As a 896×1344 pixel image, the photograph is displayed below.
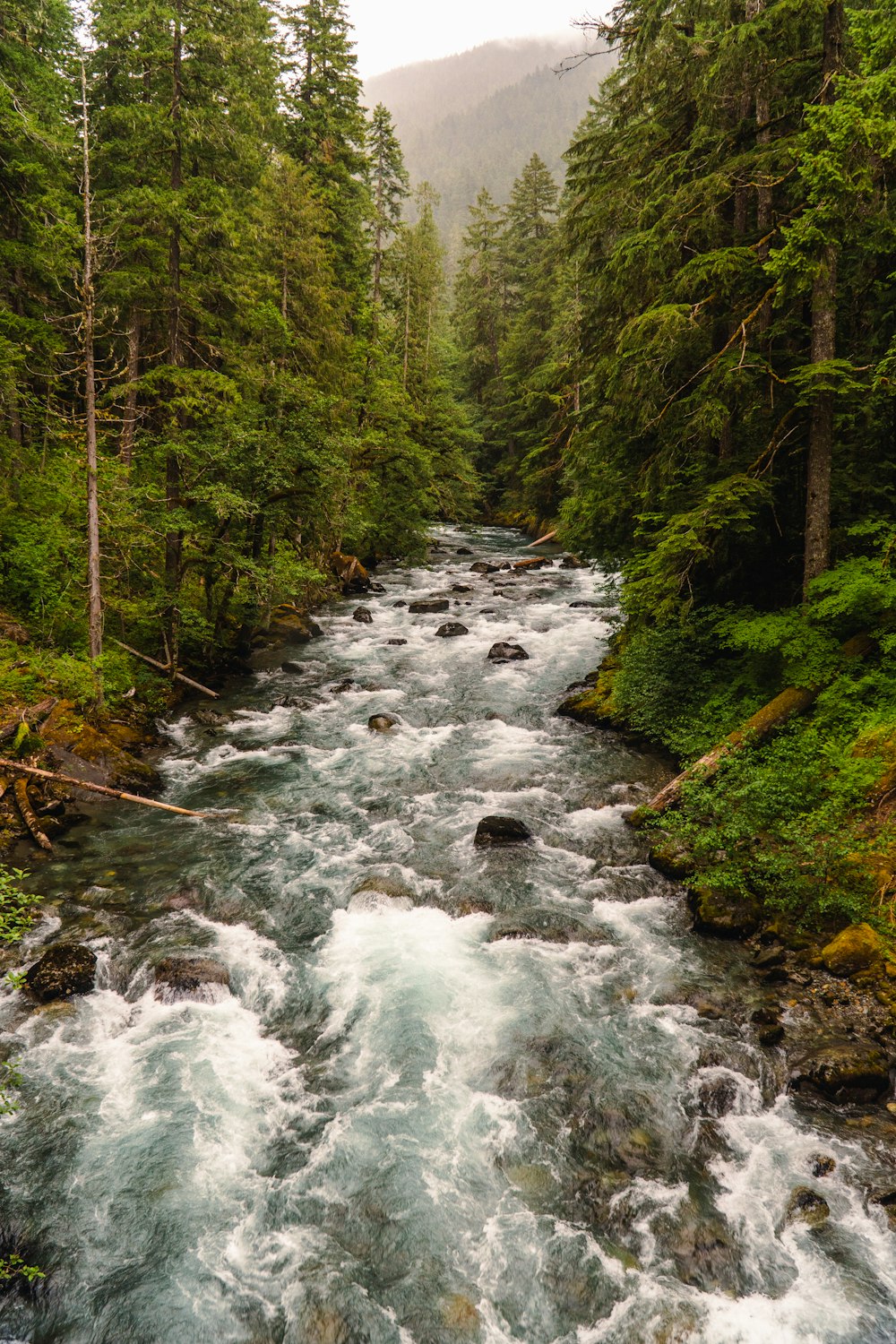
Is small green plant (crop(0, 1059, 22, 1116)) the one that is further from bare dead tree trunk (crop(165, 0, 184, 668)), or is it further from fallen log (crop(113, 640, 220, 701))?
bare dead tree trunk (crop(165, 0, 184, 668))

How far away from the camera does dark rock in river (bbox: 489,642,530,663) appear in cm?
2052

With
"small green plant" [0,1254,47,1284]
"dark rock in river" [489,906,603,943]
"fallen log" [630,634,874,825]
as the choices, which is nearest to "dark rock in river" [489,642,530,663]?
"fallen log" [630,634,874,825]

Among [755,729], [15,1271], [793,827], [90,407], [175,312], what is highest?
[175,312]

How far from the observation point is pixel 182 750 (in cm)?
1479

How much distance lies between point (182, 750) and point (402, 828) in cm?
575

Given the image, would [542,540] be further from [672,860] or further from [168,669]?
[672,860]

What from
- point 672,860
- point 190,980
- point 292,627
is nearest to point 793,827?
Answer: point 672,860

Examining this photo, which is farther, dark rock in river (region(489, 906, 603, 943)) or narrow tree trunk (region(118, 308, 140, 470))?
narrow tree trunk (region(118, 308, 140, 470))

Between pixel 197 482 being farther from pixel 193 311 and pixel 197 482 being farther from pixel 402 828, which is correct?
pixel 402 828

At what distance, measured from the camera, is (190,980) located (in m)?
8.26

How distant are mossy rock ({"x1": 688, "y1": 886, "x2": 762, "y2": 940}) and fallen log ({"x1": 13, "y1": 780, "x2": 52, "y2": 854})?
973cm

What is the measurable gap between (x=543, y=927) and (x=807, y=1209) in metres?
4.18

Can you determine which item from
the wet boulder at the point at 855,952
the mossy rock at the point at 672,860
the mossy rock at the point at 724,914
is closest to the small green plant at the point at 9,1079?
the mossy rock at the point at 724,914

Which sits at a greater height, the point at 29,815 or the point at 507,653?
the point at 507,653
